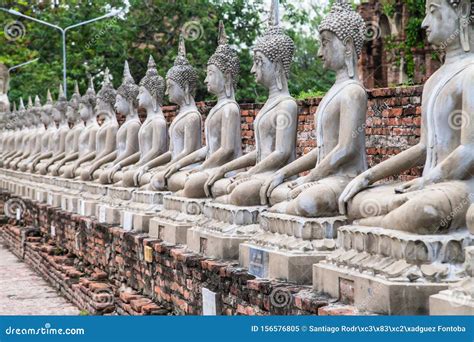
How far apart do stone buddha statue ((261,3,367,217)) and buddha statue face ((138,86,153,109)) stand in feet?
15.7

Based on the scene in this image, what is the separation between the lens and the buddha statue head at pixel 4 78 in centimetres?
3177

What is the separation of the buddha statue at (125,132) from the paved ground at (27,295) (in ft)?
5.23

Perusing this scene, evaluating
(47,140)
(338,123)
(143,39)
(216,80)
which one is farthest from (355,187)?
(143,39)

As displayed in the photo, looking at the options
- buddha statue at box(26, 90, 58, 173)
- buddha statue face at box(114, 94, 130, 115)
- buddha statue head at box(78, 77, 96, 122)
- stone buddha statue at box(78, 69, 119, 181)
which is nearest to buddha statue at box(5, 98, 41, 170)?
buddha statue at box(26, 90, 58, 173)

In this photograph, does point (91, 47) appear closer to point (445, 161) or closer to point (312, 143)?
point (312, 143)

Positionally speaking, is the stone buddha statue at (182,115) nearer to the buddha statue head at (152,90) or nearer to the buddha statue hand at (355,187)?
the buddha statue head at (152,90)

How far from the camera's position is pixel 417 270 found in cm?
482

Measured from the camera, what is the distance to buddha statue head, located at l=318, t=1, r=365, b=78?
21.1 ft

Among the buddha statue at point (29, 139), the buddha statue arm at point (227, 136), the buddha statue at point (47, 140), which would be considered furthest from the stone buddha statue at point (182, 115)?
the buddha statue at point (29, 139)

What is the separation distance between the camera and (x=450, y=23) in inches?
204

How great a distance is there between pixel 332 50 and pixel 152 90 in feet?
16.1

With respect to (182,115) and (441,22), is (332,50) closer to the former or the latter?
(441,22)

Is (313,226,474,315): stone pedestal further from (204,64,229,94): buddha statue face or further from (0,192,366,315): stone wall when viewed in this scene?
(204,64,229,94): buddha statue face

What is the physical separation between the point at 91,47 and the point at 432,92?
64.4 feet
